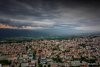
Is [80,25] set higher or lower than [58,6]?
lower

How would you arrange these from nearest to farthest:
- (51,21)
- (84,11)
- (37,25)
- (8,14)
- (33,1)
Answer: (33,1)
(84,11)
(8,14)
(51,21)
(37,25)

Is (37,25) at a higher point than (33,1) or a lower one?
lower

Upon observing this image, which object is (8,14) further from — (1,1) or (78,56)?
(78,56)

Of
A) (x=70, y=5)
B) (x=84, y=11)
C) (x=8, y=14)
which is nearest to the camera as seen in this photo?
(x=70, y=5)

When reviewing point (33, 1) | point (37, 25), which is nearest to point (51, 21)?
point (37, 25)

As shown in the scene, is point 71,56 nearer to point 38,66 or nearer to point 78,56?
point 78,56

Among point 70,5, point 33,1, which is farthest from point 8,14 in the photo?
point 70,5

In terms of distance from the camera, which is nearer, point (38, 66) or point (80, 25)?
point (38, 66)

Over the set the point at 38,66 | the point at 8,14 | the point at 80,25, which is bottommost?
the point at 38,66

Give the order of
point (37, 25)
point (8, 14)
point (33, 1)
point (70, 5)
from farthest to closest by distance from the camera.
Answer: point (37, 25), point (8, 14), point (70, 5), point (33, 1)
